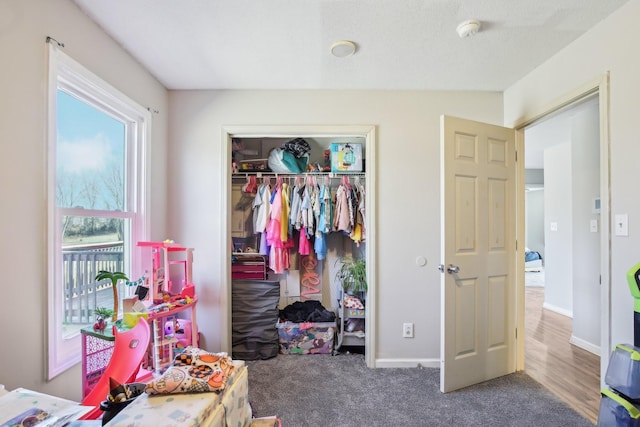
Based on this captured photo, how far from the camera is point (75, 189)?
1.63m

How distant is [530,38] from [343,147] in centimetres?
155

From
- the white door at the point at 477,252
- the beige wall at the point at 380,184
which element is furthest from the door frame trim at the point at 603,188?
the beige wall at the point at 380,184

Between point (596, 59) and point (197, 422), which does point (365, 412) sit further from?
point (596, 59)

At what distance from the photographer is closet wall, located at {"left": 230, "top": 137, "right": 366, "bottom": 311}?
9.53 ft

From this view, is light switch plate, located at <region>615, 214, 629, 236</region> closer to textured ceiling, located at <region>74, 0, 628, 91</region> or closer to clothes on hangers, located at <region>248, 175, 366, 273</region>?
textured ceiling, located at <region>74, 0, 628, 91</region>

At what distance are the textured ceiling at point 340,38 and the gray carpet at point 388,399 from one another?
2314mm

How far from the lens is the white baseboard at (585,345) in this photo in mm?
2695

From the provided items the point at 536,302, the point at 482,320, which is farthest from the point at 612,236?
the point at 536,302

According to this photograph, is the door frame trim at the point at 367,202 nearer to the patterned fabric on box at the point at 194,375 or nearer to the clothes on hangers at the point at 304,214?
the clothes on hangers at the point at 304,214

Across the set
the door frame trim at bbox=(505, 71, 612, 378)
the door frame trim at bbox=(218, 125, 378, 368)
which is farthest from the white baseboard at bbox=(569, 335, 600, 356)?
the door frame trim at bbox=(218, 125, 378, 368)

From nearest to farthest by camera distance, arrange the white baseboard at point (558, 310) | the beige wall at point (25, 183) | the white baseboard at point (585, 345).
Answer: the beige wall at point (25, 183), the white baseboard at point (585, 345), the white baseboard at point (558, 310)

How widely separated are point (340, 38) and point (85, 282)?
2103mm

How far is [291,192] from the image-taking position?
2852 millimetres

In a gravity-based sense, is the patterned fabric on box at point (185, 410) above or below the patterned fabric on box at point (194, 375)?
below
